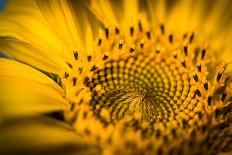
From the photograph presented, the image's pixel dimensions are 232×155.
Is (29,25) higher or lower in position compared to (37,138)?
higher

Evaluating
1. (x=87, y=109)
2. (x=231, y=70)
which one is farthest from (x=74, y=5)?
(x=231, y=70)

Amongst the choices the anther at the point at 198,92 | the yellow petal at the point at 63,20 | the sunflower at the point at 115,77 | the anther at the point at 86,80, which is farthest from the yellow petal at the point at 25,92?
the anther at the point at 198,92

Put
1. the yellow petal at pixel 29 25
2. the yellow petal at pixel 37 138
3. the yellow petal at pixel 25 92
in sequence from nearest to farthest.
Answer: the yellow petal at pixel 37 138, the yellow petal at pixel 25 92, the yellow petal at pixel 29 25

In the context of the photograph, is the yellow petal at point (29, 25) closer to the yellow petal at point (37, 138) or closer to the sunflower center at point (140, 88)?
the sunflower center at point (140, 88)

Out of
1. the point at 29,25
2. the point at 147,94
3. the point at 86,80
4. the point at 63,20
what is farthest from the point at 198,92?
the point at 29,25

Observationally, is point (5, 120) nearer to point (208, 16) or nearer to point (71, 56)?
point (71, 56)

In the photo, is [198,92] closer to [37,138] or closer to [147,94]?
[147,94]

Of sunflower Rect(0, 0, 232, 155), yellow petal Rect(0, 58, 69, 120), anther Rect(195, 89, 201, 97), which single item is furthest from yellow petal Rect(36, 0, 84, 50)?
anther Rect(195, 89, 201, 97)
